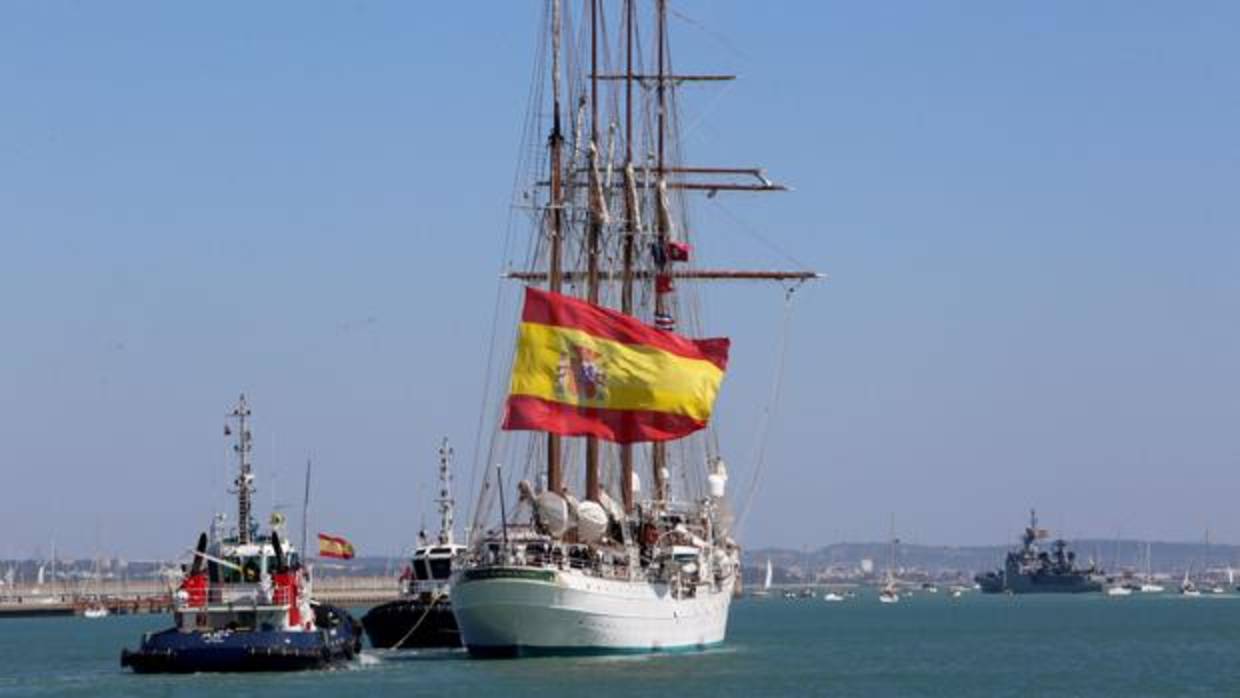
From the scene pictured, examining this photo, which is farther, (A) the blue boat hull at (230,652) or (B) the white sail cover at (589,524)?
(B) the white sail cover at (589,524)

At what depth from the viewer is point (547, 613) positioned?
95812 mm

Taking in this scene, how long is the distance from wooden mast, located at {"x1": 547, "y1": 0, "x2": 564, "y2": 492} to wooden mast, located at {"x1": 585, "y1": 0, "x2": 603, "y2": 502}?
2487mm

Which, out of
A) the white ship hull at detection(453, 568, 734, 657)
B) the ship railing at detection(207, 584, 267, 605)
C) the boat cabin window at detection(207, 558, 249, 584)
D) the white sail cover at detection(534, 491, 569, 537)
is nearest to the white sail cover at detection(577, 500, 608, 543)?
the white sail cover at detection(534, 491, 569, 537)

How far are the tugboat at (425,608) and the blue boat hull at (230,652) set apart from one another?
19.6m

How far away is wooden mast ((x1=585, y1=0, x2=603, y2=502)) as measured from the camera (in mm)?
106688

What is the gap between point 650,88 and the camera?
128 metres

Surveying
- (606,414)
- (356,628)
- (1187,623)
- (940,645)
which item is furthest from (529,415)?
(1187,623)

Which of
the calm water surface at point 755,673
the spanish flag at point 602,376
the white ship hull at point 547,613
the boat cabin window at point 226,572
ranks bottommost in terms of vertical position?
the calm water surface at point 755,673

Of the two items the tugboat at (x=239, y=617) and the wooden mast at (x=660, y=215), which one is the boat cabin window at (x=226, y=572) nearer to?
the tugboat at (x=239, y=617)

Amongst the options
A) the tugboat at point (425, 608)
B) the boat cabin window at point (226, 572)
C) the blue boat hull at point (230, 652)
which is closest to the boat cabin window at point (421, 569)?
the tugboat at point (425, 608)

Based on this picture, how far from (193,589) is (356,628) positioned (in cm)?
1463

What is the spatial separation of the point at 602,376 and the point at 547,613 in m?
12.2

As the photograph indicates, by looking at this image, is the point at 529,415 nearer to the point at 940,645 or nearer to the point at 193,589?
the point at 193,589

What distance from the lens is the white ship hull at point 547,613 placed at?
9549cm
